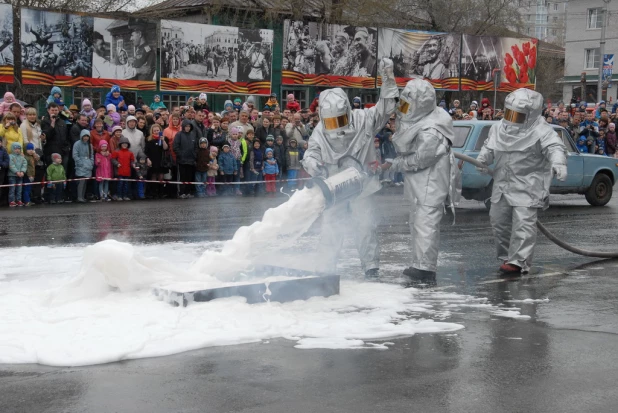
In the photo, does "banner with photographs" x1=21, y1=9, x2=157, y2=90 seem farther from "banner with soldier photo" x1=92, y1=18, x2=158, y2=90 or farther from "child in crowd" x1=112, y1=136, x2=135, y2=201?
"child in crowd" x1=112, y1=136, x2=135, y2=201

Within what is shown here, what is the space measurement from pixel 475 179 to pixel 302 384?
11.1 meters

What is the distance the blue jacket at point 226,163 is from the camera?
1847cm

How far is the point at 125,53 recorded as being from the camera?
73.0 feet

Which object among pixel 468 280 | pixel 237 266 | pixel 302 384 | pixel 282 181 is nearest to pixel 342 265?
pixel 468 280

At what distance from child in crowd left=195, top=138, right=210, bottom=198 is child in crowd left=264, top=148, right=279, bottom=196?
4.70 ft

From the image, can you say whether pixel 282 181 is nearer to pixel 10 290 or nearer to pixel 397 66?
pixel 397 66

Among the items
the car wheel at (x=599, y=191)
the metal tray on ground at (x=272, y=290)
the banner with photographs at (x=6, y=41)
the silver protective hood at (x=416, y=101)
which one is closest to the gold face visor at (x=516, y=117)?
the silver protective hood at (x=416, y=101)

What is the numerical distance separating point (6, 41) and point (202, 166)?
18.2 feet

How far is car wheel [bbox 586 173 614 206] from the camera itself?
17578 millimetres

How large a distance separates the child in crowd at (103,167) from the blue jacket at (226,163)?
2369 mm

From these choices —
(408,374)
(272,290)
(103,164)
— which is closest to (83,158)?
(103,164)

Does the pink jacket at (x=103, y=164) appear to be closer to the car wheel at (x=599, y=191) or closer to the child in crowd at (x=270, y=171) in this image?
the child in crowd at (x=270, y=171)

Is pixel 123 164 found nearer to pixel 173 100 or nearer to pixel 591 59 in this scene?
pixel 173 100

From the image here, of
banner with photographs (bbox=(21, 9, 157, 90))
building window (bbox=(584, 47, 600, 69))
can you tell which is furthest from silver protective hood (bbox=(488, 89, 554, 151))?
building window (bbox=(584, 47, 600, 69))
